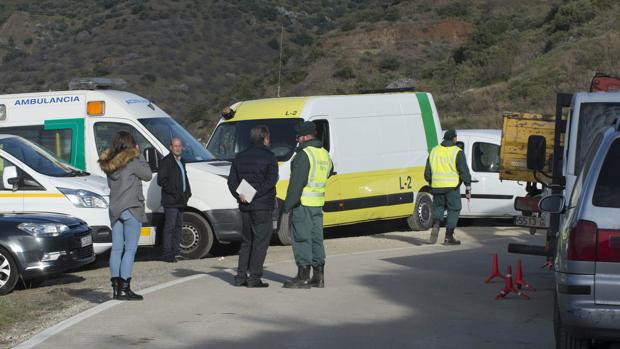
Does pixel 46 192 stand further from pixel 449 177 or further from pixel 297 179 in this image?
pixel 449 177

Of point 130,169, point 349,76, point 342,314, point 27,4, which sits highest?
point 27,4

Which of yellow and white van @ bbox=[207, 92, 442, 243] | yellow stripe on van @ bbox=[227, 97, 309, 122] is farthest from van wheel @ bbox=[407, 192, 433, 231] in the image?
yellow stripe on van @ bbox=[227, 97, 309, 122]

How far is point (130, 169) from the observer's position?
1119 centimetres

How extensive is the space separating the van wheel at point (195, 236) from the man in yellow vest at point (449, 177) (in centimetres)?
353

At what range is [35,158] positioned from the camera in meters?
14.7

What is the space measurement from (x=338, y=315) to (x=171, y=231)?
5282mm

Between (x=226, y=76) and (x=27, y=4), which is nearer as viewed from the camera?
(x=226, y=76)

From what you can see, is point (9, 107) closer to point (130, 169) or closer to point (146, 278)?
point (146, 278)

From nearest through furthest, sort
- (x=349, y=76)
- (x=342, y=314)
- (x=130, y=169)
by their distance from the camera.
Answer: (x=342, y=314)
(x=130, y=169)
(x=349, y=76)

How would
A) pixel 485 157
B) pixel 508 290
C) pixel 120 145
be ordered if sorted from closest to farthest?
pixel 120 145
pixel 508 290
pixel 485 157

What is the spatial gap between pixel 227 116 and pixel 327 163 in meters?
6.31

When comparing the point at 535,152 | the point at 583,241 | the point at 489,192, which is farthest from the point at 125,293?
the point at 489,192

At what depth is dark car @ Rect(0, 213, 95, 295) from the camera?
12320 mm

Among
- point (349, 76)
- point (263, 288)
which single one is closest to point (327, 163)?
point (263, 288)
